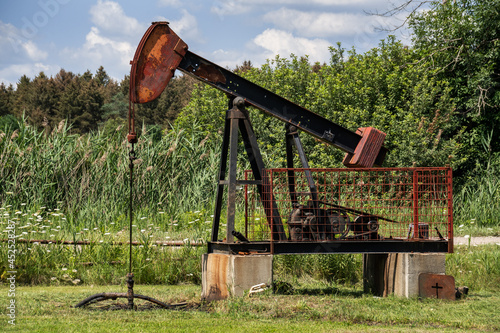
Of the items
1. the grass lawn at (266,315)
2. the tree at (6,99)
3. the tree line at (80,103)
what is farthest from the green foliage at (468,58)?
the tree at (6,99)

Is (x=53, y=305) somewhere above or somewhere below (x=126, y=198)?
below

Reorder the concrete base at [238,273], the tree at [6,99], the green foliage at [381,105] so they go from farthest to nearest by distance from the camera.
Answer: the tree at [6,99]
the green foliage at [381,105]
the concrete base at [238,273]

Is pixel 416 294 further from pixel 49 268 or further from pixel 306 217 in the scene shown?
pixel 49 268

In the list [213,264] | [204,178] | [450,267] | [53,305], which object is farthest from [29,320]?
[204,178]

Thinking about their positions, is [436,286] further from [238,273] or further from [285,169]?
[238,273]

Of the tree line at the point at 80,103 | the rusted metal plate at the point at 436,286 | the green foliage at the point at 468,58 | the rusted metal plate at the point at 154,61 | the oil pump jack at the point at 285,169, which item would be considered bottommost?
the rusted metal plate at the point at 436,286

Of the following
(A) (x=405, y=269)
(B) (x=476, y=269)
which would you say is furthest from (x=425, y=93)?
(A) (x=405, y=269)

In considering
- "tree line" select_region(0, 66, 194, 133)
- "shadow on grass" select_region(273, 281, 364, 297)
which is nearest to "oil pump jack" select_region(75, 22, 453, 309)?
"shadow on grass" select_region(273, 281, 364, 297)

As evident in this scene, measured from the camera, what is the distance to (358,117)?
20094 millimetres

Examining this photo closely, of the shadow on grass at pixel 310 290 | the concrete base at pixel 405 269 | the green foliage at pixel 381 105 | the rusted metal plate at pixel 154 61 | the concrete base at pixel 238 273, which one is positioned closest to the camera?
the concrete base at pixel 238 273

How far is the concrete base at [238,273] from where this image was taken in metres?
8.08

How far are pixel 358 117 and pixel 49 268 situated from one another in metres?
12.3

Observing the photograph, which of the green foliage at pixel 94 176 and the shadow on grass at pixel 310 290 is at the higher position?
the green foliage at pixel 94 176

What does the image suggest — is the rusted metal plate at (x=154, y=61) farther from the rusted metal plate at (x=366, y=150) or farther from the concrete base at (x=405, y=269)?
the concrete base at (x=405, y=269)
